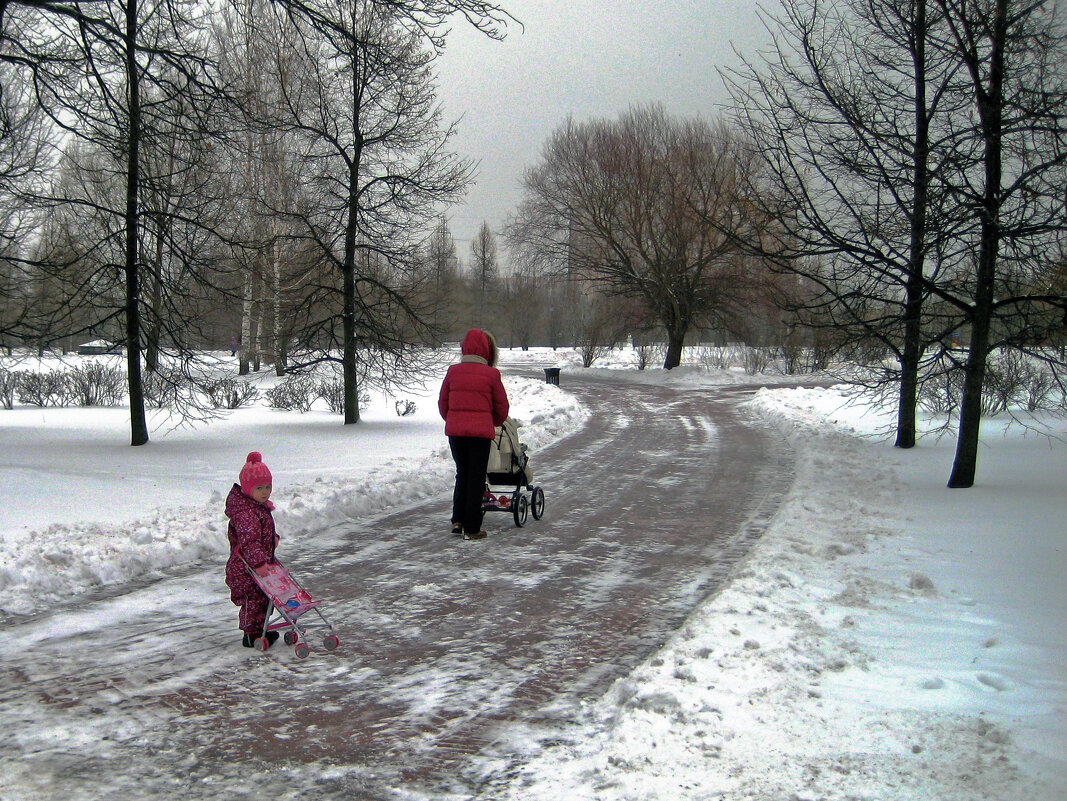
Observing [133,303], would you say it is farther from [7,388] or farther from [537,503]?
[7,388]

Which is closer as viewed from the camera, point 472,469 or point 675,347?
point 472,469

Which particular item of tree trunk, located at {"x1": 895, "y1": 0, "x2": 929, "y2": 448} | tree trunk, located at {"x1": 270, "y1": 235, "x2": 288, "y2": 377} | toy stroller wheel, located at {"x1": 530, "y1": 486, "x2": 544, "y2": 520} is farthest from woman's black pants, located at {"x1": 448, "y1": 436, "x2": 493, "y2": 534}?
tree trunk, located at {"x1": 270, "y1": 235, "x2": 288, "y2": 377}

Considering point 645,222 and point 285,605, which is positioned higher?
point 645,222

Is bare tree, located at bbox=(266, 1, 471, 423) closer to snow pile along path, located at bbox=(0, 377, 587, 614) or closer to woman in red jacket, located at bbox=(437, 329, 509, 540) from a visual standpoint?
snow pile along path, located at bbox=(0, 377, 587, 614)

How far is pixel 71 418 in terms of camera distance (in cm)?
1789

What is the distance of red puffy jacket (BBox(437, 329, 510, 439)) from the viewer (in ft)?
25.6

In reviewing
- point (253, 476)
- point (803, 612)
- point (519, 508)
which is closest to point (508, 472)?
point (519, 508)

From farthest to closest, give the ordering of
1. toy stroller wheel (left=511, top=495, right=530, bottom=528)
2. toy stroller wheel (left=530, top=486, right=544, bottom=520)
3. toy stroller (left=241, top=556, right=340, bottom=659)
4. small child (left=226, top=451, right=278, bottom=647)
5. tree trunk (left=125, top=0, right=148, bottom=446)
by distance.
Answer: tree trunk (left=125, top=0, right=148, bottom=446), toy stroller wheel (left=530, top=486, right=544, bottom=520), toy stroller wheel (left=511, top=495, right=530, bottom=528), small child (left=226, top=451, right=278, bottom=647), toy stroller (left=241, top=556, right=340, bottom=659)

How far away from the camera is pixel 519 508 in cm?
850

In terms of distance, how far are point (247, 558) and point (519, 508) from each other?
12.8ft

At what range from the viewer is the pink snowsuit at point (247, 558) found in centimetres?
495

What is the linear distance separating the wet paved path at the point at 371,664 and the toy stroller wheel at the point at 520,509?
124mm

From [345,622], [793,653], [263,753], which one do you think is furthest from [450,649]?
[793,653]

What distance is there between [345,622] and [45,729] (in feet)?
6.34
